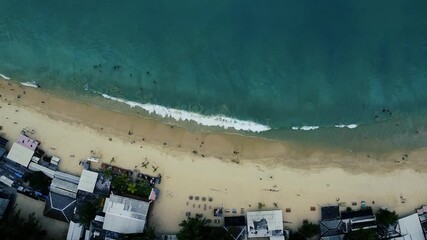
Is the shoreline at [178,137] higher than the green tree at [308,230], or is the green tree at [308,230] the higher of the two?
the shoreline at [178,137]

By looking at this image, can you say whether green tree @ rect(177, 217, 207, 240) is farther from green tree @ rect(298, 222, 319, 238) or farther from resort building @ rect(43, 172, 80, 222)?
resort building @ rect(43, 172, 80, 222)

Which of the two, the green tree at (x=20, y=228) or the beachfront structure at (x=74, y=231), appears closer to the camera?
the green tree at (x=20, y=228)

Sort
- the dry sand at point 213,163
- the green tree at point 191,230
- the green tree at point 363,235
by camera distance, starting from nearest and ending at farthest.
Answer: the green tree at point 191,230, the green tree at point 363,235, the dry sand at point 213,163

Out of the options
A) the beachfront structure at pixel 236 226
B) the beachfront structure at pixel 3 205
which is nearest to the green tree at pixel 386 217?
the beachfront structure at pixel 236 226

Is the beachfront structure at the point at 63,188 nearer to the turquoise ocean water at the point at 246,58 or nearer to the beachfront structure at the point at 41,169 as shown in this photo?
the beachfront structure at the point at 41,169

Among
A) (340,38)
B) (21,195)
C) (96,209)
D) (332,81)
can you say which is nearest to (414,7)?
(340,38)

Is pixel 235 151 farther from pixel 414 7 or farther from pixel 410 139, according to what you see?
pixel 414 7
